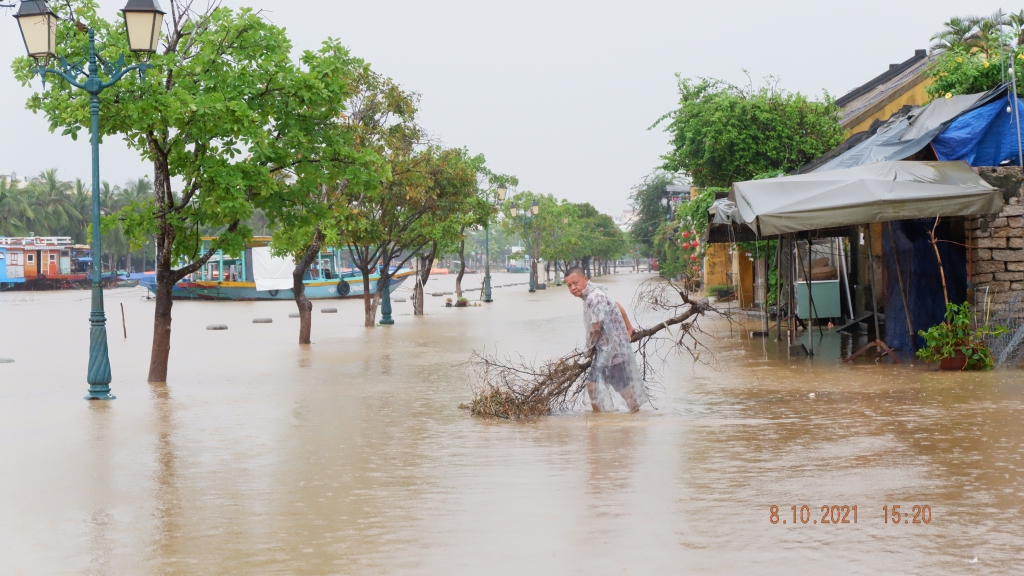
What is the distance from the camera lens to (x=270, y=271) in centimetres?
5600

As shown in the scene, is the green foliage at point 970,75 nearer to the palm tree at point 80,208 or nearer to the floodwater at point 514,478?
the floodwater at point 514,478

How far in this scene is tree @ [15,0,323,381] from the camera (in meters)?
12.9

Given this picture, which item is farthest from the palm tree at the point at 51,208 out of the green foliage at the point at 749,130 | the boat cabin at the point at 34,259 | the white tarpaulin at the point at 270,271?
the green foliage at the point at 749,130

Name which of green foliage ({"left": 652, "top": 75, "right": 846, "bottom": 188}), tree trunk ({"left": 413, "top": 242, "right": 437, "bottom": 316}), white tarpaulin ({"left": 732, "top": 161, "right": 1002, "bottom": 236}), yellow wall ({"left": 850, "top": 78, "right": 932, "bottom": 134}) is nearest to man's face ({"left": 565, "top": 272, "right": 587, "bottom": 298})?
white tarpaulin ({"left": 732, "top": 161, "right": 1002, "bottom": 236})

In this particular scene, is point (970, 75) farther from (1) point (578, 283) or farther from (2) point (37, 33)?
(2) point (37, 33)

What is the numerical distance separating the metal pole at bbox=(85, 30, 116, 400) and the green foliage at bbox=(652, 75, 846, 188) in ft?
44.0

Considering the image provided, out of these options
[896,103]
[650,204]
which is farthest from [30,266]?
[896,103]

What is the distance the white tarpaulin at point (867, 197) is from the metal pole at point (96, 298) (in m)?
8.03

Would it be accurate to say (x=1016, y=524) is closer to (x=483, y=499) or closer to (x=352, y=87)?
(x=483, y=499)

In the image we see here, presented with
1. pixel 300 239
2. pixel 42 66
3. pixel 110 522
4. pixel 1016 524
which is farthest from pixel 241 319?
pixel 1016 524

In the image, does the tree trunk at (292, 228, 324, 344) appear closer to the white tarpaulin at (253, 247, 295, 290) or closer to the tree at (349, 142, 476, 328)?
the tree at (349, 142, 476, 328)

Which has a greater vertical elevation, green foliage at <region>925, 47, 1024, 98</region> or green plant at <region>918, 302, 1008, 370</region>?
green foliage at <region>925, 47, 1024, 98</region>

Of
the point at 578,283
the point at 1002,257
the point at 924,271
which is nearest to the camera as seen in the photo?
the point at 578,283

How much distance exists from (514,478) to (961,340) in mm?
7765
